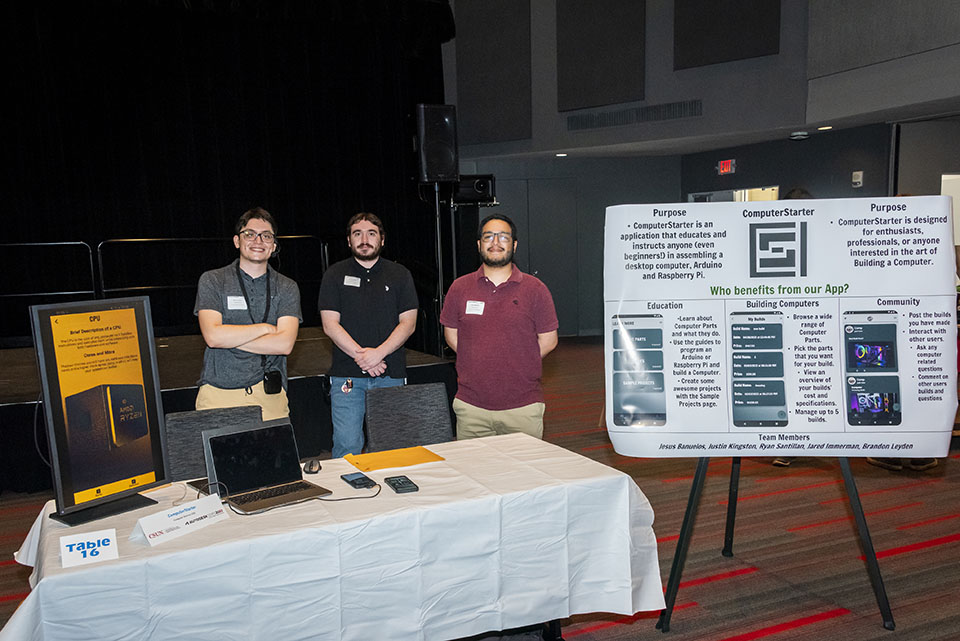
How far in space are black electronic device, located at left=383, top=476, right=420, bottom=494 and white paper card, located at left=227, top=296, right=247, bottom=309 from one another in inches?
48.6

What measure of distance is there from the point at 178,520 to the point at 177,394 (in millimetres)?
2852

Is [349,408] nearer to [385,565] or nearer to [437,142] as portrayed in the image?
[385,565]

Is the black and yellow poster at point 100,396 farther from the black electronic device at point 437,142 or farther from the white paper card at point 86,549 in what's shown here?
the black electronic device at point 437,142

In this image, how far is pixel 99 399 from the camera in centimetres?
212

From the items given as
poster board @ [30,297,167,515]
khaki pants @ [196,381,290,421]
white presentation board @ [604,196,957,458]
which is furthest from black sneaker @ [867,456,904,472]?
poster board @ [30,297,167,515]

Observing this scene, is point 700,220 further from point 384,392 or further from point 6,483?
point 6,483

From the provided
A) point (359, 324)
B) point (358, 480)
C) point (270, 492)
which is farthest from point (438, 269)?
point (270, 492)

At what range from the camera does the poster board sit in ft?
6.54

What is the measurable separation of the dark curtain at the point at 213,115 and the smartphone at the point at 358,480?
182 inches

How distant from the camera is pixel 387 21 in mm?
8312

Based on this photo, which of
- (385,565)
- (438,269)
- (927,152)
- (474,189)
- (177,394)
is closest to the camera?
(385,565)

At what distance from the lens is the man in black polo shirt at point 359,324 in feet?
11.8

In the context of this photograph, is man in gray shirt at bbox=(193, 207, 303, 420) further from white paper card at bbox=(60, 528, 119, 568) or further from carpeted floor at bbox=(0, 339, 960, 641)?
white paper card at bbox=(60, 528, 119, 568)

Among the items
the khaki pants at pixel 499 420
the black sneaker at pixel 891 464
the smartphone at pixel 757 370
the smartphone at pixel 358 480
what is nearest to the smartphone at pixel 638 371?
the smartphone at pixel 757 370
